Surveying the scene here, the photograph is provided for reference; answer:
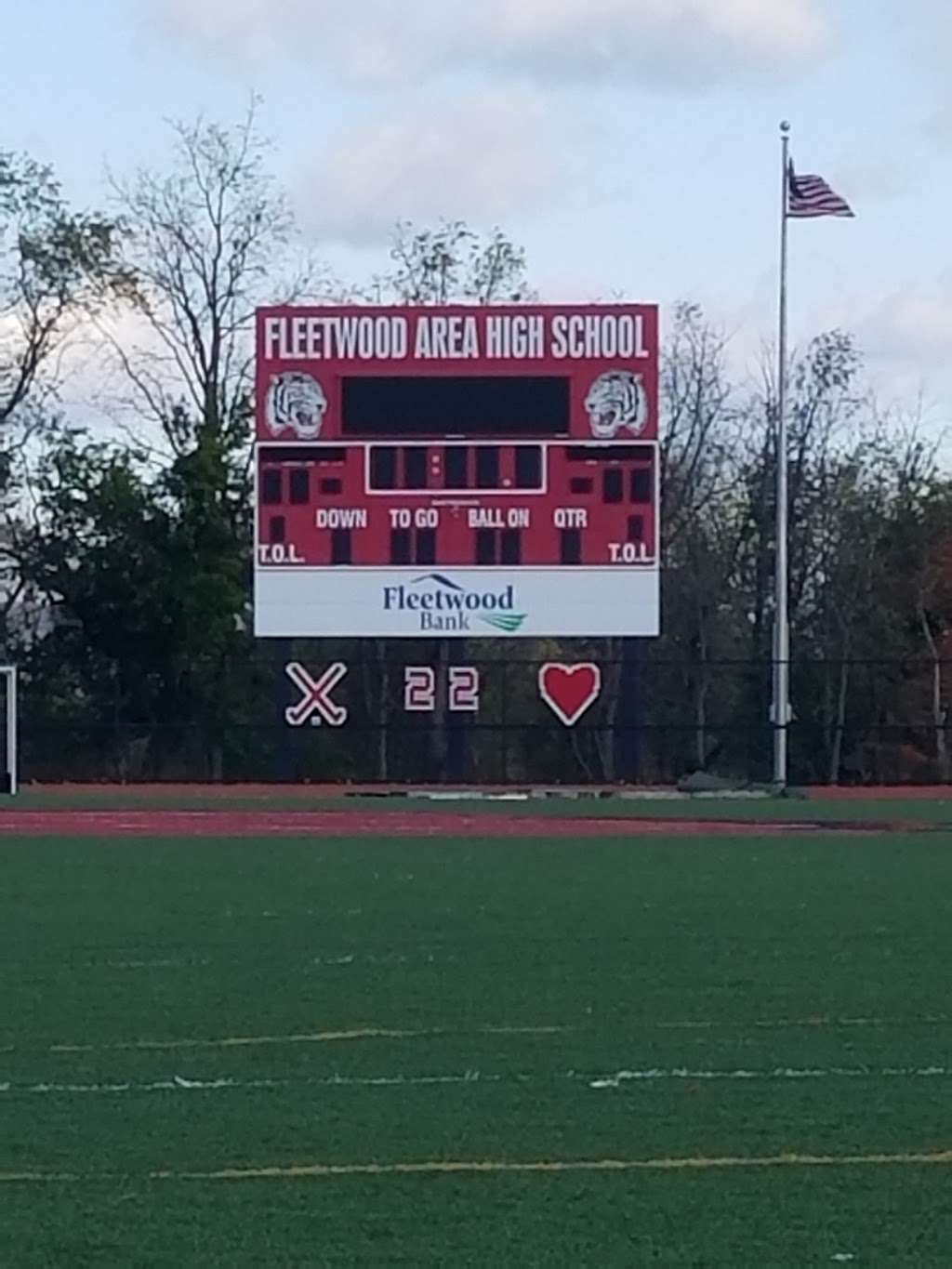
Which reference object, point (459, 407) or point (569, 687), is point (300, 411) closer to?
point (459, 407)

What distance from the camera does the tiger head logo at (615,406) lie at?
3375cm

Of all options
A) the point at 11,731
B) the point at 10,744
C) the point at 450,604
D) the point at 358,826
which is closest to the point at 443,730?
the point at 450,604

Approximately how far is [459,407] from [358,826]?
7980mm

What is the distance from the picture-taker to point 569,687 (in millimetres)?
37750

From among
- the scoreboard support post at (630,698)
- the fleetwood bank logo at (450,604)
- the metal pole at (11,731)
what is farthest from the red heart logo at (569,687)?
the metal pole at (11,731)

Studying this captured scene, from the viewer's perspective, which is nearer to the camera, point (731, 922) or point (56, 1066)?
point (56, 1066)

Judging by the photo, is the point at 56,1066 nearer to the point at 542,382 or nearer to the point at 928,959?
the point at 928,959

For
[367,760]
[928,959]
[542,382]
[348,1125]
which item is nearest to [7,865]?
[928,959]

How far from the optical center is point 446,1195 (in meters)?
7.18

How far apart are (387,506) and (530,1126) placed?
85.6 ft

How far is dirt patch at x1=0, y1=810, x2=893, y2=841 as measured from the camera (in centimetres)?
2647

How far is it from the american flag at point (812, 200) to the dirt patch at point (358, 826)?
12.2 meters

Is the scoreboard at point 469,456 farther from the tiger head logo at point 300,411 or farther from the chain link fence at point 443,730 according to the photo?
the chain link fence at point 443,730

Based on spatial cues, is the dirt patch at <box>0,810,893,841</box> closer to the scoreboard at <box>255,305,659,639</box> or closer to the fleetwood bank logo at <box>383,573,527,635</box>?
the fleetwood bank logo at <box>383,573,527,635</box>
